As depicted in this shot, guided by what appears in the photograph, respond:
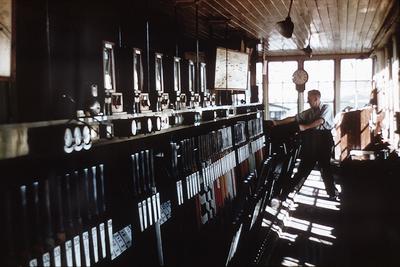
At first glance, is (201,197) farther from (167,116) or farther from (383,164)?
(383,164)

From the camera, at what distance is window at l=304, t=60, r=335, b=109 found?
1506 centimetres

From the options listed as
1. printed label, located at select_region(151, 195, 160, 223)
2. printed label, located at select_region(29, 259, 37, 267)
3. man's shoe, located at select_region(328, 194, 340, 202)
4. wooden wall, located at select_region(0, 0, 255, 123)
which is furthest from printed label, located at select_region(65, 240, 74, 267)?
man's shoe, located at select_region(328, 194, 340, 202)

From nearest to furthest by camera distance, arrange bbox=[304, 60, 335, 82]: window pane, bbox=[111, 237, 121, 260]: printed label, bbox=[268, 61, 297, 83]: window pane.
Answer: bbox=[111, 237, 121, 260]: printed label < bbox=[304, 60, 335, 82]: window pane < bbox=[268, 61, 297, 83]: window pane

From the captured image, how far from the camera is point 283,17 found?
7223 millimetres

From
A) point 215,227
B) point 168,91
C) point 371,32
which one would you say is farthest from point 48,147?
point 371,32

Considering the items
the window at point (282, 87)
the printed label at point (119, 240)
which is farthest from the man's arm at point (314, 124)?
the window at point (282, 87)

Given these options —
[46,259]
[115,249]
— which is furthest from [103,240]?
[46,259]

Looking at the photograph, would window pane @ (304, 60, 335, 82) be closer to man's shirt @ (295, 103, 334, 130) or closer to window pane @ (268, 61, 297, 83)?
window pane @ (268, 61, 297, 83)

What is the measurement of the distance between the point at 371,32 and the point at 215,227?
6907 millimetres

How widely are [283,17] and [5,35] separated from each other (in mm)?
5439

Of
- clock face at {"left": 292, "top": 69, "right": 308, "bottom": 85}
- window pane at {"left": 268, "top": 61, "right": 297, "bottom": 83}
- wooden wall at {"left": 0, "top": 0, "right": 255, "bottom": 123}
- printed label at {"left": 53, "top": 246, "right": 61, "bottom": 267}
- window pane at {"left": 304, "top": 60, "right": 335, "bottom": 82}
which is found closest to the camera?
printed label at {"left": 53, "top": 246, "right": 61, "bottom": 267}

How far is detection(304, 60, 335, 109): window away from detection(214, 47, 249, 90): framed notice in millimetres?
7868

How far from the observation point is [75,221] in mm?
2309

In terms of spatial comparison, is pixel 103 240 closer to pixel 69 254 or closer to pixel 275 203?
pixel 69 254
